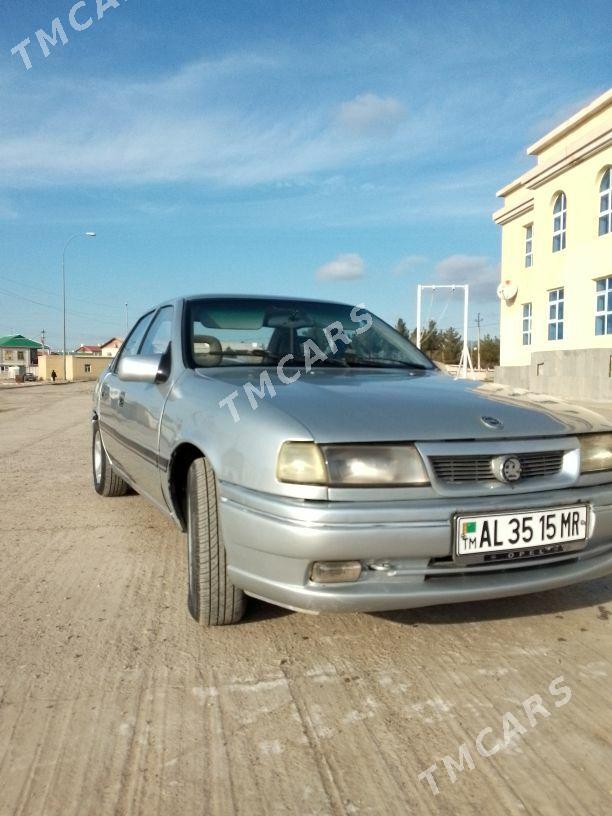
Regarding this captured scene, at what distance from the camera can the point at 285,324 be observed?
140 inches

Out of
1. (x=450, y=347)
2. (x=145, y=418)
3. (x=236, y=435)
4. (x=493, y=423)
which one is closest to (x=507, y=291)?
(x=145, y=418)

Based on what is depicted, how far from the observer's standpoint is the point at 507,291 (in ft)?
75.1

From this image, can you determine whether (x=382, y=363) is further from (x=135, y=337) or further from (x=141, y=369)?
(x=135, y=337)

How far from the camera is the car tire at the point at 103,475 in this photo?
473 centimetres

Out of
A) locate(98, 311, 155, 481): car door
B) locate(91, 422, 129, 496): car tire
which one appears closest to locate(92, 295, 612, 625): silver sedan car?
locate(98, 311, 155, 481): car door

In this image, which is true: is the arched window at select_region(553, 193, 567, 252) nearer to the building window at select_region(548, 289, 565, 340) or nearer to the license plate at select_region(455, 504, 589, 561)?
the building window at select_region(548, 289, 565, 340)

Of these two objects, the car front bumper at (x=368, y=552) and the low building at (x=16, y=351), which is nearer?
the car front bumper at (x=368, y=552)

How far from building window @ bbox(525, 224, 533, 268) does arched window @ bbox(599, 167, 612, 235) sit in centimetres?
550

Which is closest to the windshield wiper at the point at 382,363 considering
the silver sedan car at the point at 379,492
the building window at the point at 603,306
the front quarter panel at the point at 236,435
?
the silver sedan car at the point at 379,492

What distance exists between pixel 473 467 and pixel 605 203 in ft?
58.1

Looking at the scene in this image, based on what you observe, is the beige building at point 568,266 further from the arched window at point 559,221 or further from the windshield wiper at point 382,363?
the windshield wiper at point 382,363

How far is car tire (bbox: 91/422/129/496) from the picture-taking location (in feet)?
15.5

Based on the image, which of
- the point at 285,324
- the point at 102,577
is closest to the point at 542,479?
the point at 285,324

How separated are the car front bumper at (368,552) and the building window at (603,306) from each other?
53.9 ft
